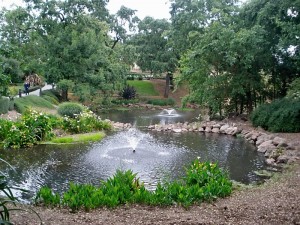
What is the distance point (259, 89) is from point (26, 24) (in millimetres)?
17339

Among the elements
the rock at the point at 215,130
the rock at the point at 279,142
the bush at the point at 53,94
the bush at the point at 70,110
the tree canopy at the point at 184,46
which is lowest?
the rock at the point at 215,130

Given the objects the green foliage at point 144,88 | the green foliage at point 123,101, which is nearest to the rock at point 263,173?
the green foliage at point 123,101

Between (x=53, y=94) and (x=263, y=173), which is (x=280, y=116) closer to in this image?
(x=263, y=173)

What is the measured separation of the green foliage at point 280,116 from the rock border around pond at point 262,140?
723 mm

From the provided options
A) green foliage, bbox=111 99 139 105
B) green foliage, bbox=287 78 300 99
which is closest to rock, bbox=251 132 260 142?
green foliage, bbox=287 78 300 99

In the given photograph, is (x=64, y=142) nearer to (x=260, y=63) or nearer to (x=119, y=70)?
(x=260, y=63)

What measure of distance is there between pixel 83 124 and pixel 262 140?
24.0ft

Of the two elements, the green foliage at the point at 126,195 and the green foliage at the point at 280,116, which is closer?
the green foliage at the point at 126,195

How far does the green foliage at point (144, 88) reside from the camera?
128ft

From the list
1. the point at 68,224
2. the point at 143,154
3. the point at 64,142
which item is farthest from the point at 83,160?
the point at 68,224

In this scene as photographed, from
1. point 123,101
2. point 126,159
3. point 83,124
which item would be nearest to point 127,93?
point 123,101

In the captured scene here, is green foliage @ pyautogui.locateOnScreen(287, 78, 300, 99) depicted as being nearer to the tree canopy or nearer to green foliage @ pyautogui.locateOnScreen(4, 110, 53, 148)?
the tree canopy

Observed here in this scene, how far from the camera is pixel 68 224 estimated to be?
182 inches

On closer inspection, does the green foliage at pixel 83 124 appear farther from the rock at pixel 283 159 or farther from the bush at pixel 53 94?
the bush at pixel 53 94
